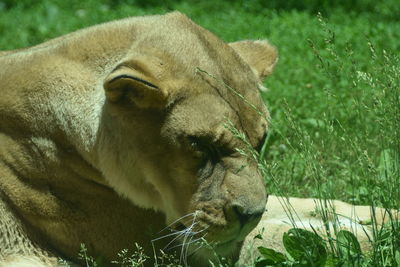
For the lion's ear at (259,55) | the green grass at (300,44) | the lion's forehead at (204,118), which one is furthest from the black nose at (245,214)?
the lion's ear at (259,55)

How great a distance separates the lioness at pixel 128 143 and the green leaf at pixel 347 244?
35 cm

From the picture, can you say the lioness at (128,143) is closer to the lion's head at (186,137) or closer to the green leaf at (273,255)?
the lion's head at (186,137)

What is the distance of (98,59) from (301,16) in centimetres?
581

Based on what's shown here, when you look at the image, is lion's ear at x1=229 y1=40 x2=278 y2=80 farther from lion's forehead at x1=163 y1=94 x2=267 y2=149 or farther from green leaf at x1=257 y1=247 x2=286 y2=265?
green leaf at x1=257 y1=247 x2=286 y2=265

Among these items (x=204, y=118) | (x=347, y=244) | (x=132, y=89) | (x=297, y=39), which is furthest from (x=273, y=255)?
(x=297, y=39)

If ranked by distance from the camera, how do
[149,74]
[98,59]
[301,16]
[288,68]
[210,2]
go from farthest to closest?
[210,2] < [301,16] < [288,68] < [98,59] < [149,74]

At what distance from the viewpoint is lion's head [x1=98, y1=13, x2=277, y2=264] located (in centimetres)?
386

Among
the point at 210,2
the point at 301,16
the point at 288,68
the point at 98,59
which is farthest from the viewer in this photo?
the point at 210,2

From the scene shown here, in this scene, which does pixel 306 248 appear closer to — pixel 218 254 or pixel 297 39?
pixel 218 254

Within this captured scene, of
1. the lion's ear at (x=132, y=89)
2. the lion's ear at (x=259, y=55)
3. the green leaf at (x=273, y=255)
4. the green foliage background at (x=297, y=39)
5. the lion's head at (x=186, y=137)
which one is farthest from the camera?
the green foliage background at (x=297, y=39)

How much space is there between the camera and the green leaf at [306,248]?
12.4 ft

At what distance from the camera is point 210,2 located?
10430 mm

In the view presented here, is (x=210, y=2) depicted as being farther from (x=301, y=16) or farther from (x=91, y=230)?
(x=91, y=230)

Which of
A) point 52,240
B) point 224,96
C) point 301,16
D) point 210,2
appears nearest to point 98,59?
point 224,96
